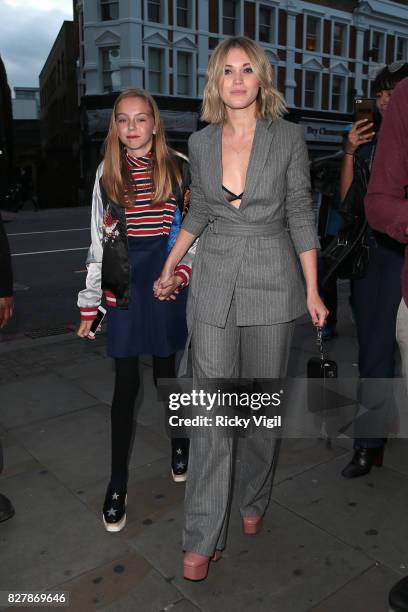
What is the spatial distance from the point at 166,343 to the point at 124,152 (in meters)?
1.00

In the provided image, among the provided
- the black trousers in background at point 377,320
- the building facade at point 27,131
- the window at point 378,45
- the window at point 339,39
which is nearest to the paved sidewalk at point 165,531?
the black trousers in background at point 377,320

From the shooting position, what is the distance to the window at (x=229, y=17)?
31.7 meters

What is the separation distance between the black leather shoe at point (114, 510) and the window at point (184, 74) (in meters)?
30.5

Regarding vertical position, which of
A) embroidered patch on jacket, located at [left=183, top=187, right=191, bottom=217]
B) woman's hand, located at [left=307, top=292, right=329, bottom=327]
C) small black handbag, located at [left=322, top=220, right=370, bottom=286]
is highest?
embroidered patch on jacket, located at [left=183, top=187, right=191, bottom=217]

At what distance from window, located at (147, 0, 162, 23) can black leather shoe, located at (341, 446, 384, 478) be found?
3031 cm

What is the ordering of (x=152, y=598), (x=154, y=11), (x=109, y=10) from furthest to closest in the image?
1. (x=154, y=11)
2. (x=109, y=10)
3. (x=152, y=598)

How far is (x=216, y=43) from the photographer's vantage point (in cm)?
3158

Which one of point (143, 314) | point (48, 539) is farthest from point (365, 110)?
point (48, 539)

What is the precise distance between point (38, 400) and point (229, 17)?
105ft

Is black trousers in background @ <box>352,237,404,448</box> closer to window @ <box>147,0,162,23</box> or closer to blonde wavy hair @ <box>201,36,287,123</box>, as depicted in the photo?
blonde wavy hair @ <box>201,36,287,123</box>

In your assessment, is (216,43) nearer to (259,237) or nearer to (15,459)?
(15,459)

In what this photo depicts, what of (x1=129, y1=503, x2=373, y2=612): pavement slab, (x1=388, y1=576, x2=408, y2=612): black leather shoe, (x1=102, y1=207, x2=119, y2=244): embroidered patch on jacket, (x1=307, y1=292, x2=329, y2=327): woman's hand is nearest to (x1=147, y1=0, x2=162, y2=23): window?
(x1=102, y1=207, x2=119, y2=244): embroidered patch on jacket

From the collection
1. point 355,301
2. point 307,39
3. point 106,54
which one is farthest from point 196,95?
point 355,301

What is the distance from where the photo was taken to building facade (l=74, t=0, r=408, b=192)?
2920 centimetres
